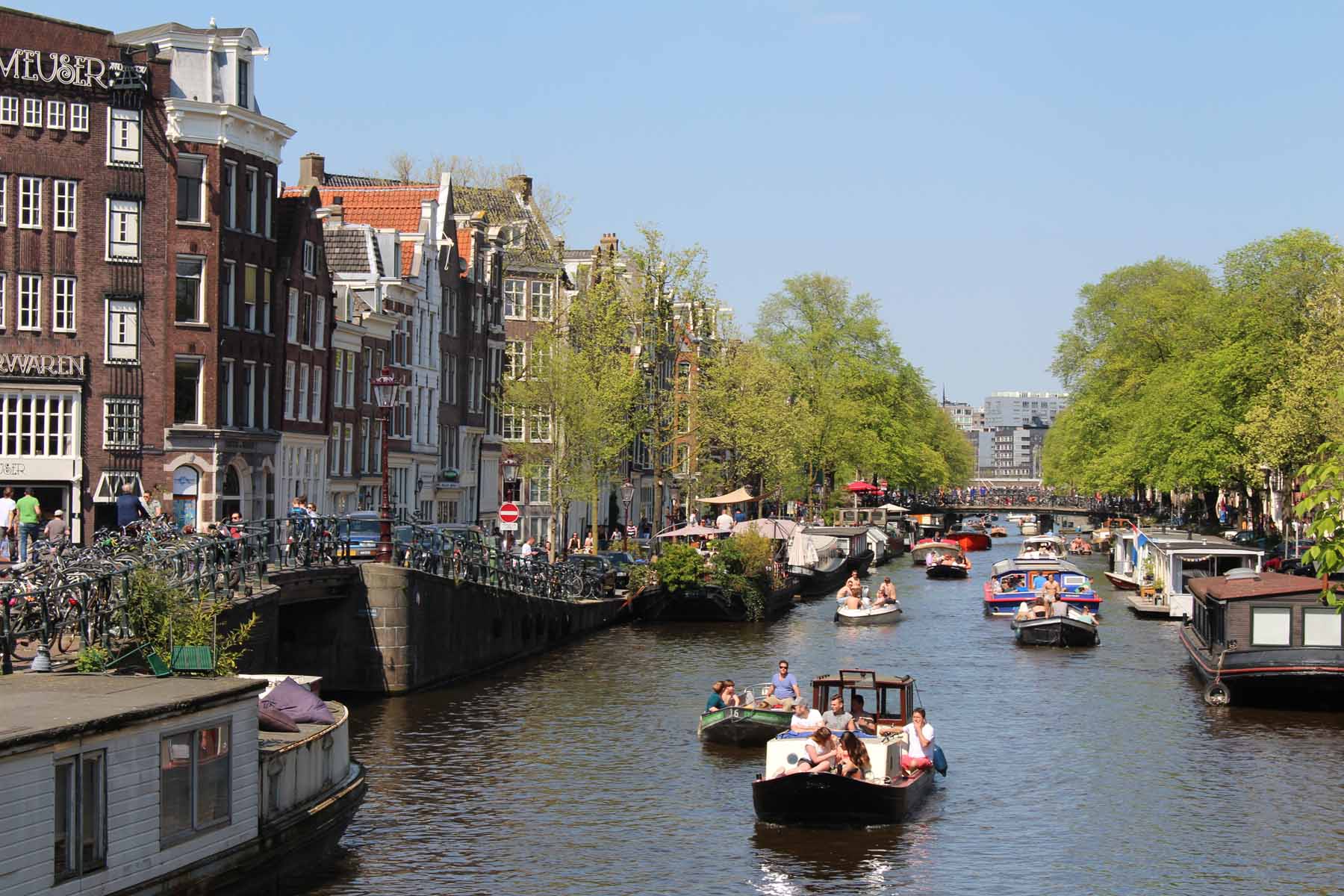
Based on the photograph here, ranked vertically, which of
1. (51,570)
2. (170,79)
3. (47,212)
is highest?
(170,79)

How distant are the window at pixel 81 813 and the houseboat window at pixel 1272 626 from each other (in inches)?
1397

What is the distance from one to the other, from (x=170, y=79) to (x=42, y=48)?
418 centimetres

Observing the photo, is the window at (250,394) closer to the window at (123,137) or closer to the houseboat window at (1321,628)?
the window at (123,137)

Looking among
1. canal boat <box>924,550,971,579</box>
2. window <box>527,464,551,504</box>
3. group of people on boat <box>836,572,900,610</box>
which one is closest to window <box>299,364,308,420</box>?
window <box>527,464,551,504</box>

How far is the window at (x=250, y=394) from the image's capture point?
203 ft

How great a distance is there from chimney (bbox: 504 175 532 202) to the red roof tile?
20.9 metres

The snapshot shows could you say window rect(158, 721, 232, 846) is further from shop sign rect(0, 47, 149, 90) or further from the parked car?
the parked car

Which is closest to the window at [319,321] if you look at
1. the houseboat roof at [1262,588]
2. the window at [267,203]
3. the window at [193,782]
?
the window at [267,203]

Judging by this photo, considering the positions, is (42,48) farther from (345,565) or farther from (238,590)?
(238,590)

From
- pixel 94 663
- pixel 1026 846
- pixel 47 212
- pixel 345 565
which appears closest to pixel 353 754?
pixel 345 565

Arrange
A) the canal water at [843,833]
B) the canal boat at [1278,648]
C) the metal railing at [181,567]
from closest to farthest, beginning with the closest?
the metal railing at [181,567] → the canal water at [843,833] → the canal boat at [1278,648]

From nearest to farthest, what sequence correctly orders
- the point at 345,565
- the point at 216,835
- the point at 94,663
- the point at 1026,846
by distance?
1. the point at 216,835
2. the point at 94,663
3. the point at 1026,846
4. the point at 345,565

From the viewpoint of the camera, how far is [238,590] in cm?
3900

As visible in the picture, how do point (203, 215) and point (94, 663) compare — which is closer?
point (94, 663)
